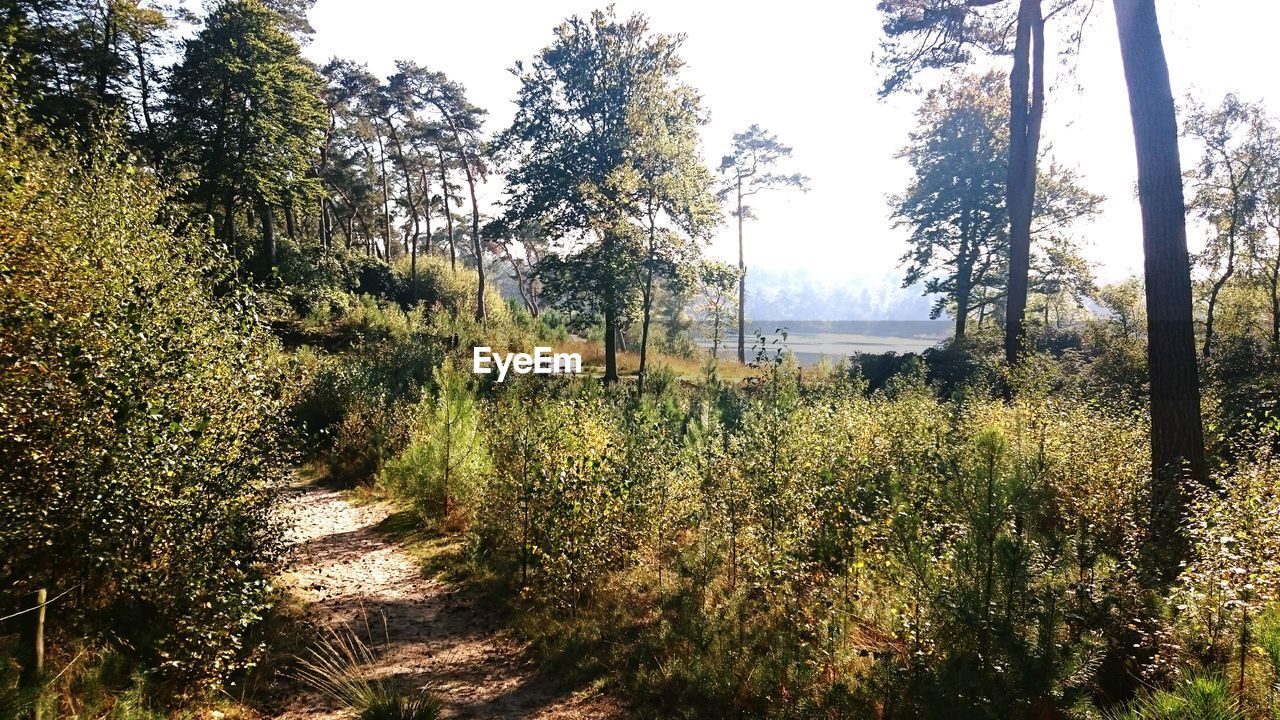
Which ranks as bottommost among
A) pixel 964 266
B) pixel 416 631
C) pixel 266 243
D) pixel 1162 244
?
pixel 416 631

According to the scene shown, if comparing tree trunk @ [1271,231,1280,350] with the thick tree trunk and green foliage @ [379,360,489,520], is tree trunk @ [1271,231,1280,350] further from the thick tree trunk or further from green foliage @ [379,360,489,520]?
green foliage @ [379,360,489,520]

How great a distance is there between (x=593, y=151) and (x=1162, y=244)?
48.5 ft

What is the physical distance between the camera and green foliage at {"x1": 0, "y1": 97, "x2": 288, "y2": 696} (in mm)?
3424

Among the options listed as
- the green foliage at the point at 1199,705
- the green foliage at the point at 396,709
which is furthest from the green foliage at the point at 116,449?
the green foliage at the point at 1199,705

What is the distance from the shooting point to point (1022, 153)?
11555mm

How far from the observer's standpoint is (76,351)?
3.46 m

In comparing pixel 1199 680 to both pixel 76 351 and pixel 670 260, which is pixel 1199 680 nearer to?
pixel 76 351

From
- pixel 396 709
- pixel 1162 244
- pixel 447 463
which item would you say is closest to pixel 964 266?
pixel 1162 244

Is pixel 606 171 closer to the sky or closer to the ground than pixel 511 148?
closer to the ground

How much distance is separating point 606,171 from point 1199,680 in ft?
56.0

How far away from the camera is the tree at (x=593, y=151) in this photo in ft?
56.5

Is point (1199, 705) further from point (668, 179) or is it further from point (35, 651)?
point (668, 179)

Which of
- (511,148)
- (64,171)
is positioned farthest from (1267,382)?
(511,148)

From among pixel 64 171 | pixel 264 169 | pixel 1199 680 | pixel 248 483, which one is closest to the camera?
pixel 1199 680
